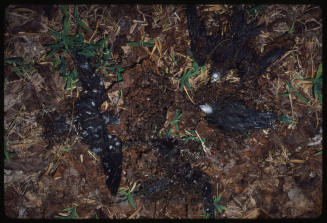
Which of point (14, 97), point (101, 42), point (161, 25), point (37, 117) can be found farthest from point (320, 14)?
point (14, 97)

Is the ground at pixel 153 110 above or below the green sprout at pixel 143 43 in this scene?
below

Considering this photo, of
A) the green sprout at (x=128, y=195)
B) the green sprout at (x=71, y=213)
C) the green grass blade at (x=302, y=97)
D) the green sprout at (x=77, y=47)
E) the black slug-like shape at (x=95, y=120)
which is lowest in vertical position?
the green sprout at (x=71, y=213)

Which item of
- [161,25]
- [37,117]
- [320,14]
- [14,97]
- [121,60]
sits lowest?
[37,117]

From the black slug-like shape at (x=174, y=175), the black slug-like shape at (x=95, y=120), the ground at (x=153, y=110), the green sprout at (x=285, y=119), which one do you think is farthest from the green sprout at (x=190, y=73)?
the green sprout at (x=285, y=119)

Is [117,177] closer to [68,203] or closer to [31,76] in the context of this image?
[68,203]

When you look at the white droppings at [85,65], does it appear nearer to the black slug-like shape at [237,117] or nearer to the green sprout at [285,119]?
the black slug-like shape at [237,117]

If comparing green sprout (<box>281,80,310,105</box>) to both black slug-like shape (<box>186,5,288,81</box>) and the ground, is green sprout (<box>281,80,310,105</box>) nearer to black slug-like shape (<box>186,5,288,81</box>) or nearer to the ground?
the ground
